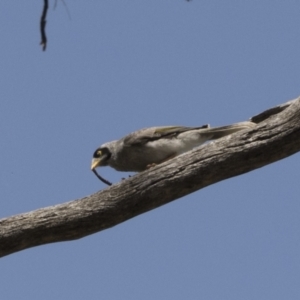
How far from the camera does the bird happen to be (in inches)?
350

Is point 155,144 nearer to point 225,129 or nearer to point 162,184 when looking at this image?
point 225,129

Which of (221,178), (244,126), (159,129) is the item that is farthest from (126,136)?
(221,178)

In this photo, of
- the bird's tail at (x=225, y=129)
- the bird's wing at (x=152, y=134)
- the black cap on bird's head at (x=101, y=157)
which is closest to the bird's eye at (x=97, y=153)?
the black cap on bird's head at (x=101, y=157)

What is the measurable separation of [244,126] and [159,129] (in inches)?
65.7

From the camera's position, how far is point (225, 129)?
27.3 ft

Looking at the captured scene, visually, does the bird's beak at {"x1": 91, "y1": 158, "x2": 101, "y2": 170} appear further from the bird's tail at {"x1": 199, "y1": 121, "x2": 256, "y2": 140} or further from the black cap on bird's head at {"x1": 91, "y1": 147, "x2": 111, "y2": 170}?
the bird's tail at {"x1": 199, "y1": 121, "x2": 256, "y2": 140}

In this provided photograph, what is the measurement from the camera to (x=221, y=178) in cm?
707

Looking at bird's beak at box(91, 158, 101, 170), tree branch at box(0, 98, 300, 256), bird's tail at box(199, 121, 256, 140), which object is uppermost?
bird's beak at box(91, 158, 101, 170)

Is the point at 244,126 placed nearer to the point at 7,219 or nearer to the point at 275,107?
the point at 275,107

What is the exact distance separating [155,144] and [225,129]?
1105 mm

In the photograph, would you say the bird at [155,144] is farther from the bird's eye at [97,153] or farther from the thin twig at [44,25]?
the thin twig at [44,25]

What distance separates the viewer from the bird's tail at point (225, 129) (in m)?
7.82

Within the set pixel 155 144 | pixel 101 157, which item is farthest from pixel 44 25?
pixel 101 157

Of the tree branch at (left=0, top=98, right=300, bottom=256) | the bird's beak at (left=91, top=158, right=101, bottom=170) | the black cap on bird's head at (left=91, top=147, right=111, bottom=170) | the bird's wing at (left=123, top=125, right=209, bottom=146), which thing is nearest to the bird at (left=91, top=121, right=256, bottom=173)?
the bird's wing at (left=123, top=125, right=209, bottom=146)
